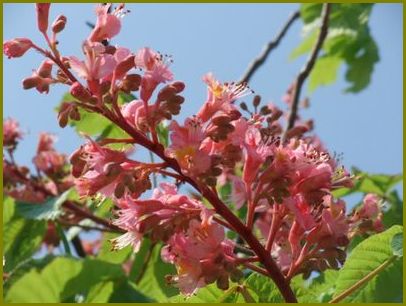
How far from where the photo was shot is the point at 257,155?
74.7 inches

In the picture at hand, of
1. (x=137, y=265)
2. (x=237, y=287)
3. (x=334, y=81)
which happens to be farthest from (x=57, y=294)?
(x=334, y=81)

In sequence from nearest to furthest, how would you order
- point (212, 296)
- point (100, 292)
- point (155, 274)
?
1. point (212, 296)
2. point (100, 292)
3. point (155, 274)

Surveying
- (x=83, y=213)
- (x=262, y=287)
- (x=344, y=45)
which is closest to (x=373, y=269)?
(x=262, y=287)

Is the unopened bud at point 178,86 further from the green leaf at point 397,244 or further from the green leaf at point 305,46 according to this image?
the green leaf at point 305,46

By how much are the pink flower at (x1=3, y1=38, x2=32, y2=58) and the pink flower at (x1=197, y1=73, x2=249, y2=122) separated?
1.58 ft

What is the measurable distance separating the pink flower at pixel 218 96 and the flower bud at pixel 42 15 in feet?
1.51

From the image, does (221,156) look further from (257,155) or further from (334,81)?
(334,81)

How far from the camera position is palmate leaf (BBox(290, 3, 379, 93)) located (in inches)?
188

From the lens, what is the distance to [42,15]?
6.22 feet

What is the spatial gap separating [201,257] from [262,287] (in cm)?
34

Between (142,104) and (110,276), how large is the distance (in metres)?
0.73

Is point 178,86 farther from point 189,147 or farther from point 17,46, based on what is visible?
point 17,46

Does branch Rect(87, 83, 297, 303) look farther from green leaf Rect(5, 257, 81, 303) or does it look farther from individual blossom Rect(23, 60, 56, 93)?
green leaf Rect(5, 257, 81, 303)

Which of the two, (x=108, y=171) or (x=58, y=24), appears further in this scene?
(x=58, y=24)
